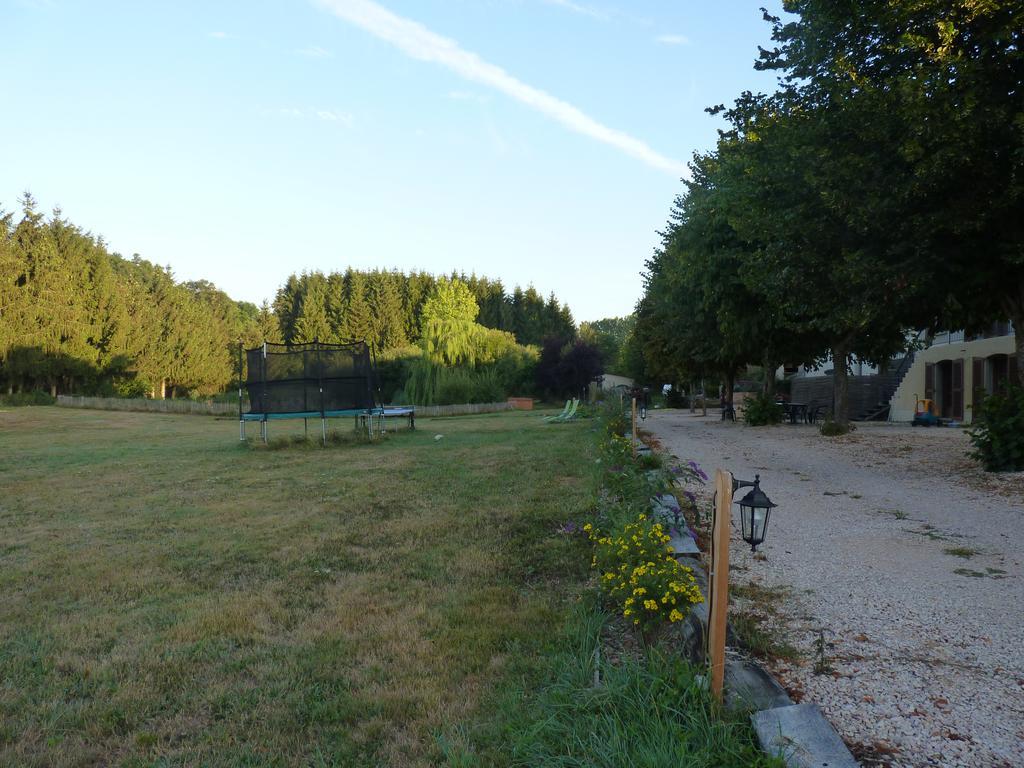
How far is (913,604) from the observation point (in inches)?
149

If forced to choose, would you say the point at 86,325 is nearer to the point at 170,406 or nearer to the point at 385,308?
the point at 170,406

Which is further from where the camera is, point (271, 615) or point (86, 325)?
point (86, 325)

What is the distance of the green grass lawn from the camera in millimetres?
2500

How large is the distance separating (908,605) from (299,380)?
13.9 meters

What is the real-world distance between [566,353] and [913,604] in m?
38.8

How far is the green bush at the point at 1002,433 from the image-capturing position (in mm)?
8461

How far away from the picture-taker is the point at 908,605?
3770 mm

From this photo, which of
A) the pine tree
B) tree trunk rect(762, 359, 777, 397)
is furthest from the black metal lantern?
the pine tree

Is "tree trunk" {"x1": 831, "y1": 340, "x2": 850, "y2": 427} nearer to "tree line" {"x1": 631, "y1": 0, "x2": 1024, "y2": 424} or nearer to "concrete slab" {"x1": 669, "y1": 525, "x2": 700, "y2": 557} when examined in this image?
"tree line" {"x1": 631, "y1": 0, "x2": 1024, "y2": 424}

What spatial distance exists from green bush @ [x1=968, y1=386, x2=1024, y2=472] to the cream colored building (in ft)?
28.5

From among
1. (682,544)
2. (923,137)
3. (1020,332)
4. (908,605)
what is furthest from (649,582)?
(1020,332)

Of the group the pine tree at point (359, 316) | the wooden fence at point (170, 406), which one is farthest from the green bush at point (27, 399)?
the pine tree at point (359, 316)

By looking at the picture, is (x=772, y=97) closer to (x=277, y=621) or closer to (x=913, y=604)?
(x=913, y=604)

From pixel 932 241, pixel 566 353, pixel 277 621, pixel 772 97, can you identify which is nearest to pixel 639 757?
pixel 277 621
